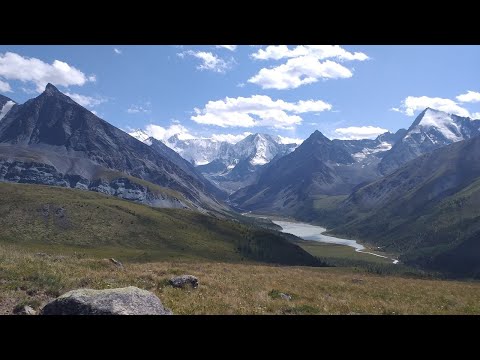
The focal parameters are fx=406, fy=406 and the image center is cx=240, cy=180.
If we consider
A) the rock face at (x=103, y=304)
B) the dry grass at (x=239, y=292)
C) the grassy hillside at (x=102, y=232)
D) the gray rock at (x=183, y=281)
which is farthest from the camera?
the grassy hillside at (x=102, y=232)

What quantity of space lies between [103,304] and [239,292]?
10.4 m

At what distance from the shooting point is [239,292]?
20875mm

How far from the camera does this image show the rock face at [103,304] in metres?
11.2

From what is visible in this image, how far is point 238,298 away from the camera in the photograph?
18797mm

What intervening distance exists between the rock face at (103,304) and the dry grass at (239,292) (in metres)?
3.11

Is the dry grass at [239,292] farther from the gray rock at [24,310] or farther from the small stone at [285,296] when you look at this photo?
the gray rock at [24,310]

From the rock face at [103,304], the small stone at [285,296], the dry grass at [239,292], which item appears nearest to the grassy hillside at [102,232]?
the dry grass at [239,292]
